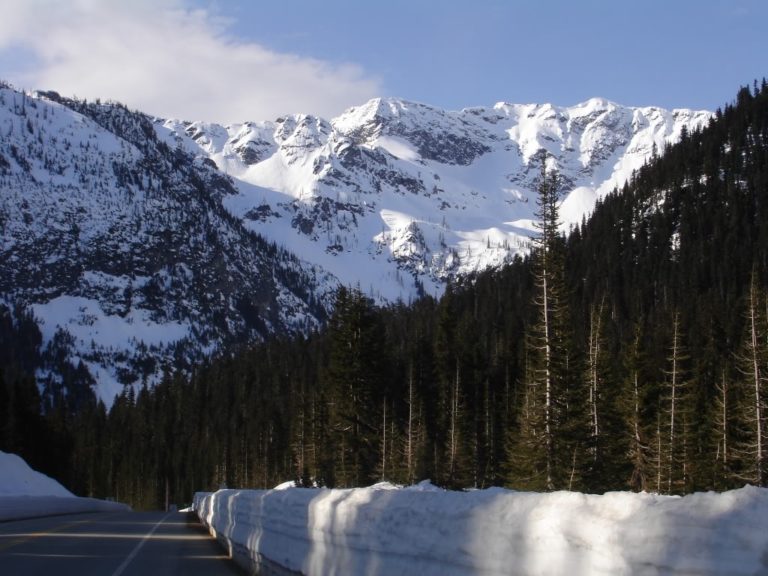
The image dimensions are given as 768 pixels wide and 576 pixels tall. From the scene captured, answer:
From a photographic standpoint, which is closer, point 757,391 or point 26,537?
point 26,537

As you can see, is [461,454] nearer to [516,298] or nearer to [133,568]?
[133,568]

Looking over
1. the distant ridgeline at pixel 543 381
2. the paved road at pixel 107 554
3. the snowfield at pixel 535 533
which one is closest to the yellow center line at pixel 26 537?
the paved road at pixel 107 554

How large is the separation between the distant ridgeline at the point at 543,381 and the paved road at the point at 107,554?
19.0 meters

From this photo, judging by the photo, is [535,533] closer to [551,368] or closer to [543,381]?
[551,368]

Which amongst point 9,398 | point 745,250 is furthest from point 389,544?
point 745,250

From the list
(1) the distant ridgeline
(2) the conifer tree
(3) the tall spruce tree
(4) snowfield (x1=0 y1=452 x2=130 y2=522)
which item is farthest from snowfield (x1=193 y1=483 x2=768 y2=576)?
(2) the conifer tree

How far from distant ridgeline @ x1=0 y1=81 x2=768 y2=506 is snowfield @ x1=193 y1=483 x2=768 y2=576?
2953 cm

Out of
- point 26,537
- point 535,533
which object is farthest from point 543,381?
point 535,533

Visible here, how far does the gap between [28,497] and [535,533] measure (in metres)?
38.7

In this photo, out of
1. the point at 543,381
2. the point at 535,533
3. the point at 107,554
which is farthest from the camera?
the point at 543,381

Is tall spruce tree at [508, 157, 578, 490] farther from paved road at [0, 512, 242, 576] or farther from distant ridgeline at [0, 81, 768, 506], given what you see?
paved road at [0, 512, 242, 576]

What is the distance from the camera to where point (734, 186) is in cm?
14850

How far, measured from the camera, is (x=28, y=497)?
1565 inches

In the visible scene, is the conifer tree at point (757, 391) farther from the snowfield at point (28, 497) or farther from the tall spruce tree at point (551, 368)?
the snowfield at point (28, 497)
